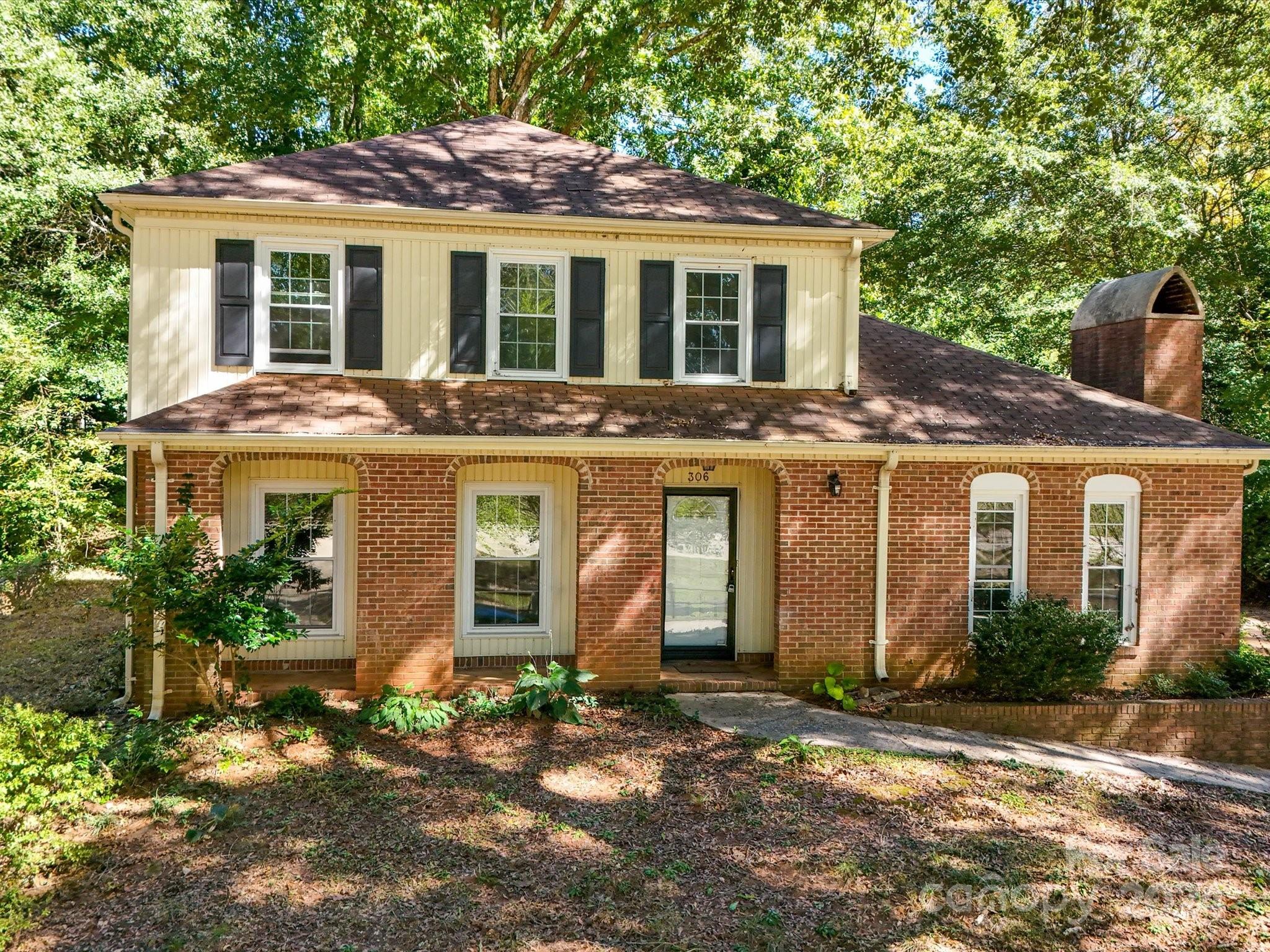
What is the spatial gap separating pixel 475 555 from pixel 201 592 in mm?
3231

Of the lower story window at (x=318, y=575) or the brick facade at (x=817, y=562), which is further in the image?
the lower story window at (x=318, y=575)

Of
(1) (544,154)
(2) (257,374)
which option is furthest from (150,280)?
(1) (544,154)

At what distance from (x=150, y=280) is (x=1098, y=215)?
18841 mm

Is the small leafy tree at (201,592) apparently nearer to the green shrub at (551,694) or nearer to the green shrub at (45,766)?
the green shrub at (45,766)

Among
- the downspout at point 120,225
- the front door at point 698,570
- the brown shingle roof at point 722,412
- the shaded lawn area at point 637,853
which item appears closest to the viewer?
the shaded lawn area at point 637,853

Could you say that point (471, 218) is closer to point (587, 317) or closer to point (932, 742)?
point (587, 317)

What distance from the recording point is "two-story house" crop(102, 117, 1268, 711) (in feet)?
30.6

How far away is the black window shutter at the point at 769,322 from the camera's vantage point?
35.3 ft

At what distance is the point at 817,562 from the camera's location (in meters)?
10.1

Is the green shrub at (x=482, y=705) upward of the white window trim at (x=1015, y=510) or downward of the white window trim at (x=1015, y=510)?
downward

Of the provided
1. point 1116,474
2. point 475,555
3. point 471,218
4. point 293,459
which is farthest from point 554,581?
point 1116,474

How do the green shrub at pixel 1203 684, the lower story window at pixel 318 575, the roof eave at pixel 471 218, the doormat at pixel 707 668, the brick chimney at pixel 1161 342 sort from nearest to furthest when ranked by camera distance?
1. the roof eave at pixel 471 218
2. the lower story window at pixel 318 575
3. the green shrub at pixel 1203 684
4. the doormat at pixel 707 668
5. the brick chimney at pixel 1161 342

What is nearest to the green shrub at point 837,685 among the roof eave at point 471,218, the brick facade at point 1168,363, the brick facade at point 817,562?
the brick facade at point 817,562

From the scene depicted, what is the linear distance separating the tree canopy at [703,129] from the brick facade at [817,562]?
7508mm
